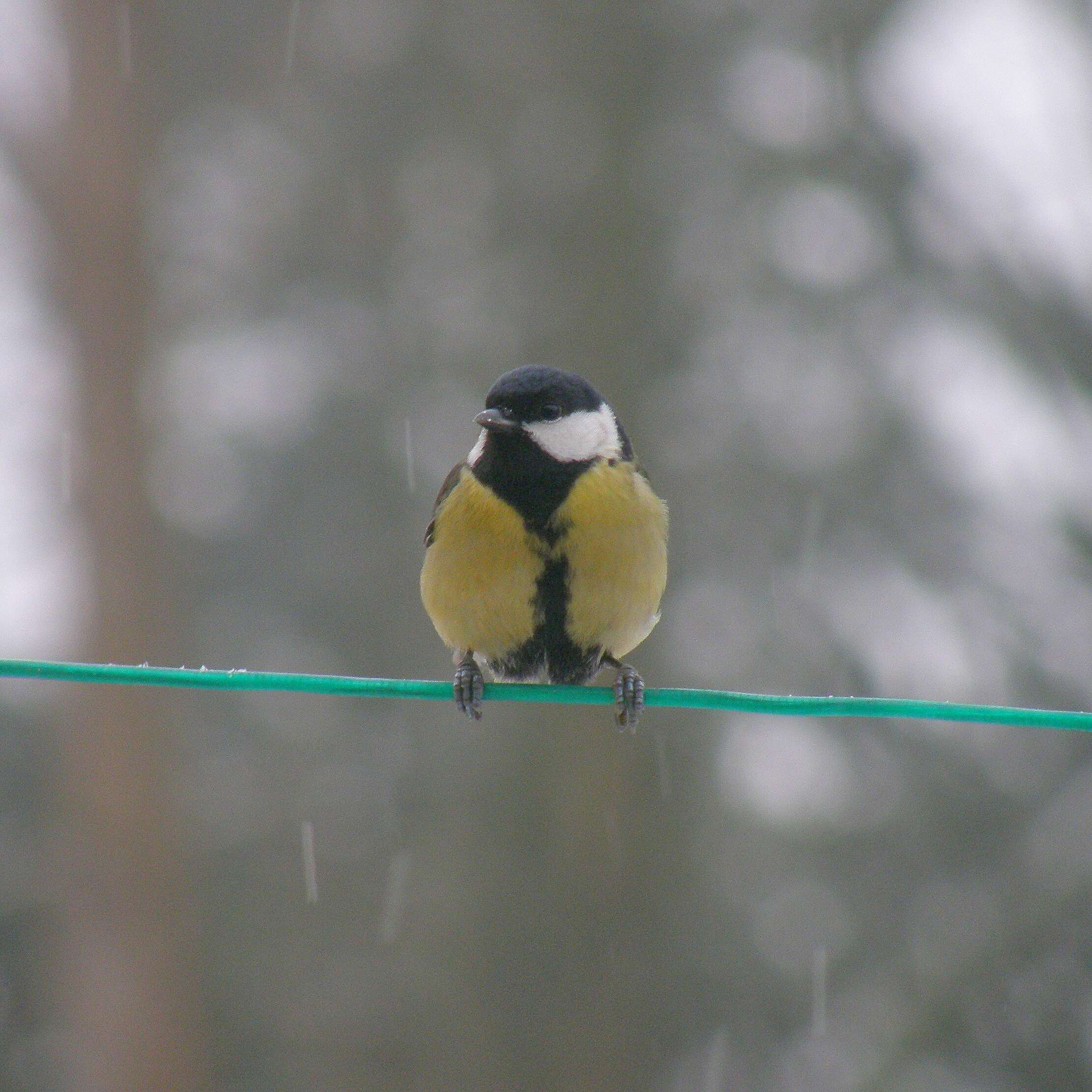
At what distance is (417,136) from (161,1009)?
465 cm

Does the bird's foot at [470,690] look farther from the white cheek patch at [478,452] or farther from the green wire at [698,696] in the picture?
the green wire at [698,696]

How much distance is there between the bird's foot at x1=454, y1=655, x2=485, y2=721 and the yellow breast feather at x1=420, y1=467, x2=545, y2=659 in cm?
7

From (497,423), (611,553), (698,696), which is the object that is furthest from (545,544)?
(698,696)

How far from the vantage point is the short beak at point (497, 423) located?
2713mm

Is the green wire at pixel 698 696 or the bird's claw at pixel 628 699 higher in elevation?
the green wire at pixel 698 696

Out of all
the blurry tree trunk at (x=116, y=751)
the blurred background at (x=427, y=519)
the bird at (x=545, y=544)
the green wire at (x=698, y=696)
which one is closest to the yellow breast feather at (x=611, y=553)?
the bird at (x=545, y=544)

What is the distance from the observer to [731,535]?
20.4ft

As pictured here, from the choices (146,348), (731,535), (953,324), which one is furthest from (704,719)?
(146,348)

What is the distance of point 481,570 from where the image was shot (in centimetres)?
273

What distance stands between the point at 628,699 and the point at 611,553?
312 mm

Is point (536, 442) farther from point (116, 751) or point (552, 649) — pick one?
point (116, 751)

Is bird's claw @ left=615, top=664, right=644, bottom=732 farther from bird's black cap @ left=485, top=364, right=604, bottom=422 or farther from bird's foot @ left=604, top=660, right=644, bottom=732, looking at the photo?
bird's black cap @ left=485, top=364, right=604, bottom=422

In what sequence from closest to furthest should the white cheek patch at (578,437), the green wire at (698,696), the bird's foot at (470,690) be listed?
the green wire at (698,696) < the bird's foot at (470,690) < the white cheek patch at (578,437)

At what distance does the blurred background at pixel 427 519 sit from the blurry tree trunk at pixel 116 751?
22 millimetres
